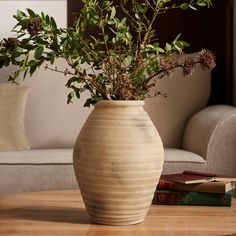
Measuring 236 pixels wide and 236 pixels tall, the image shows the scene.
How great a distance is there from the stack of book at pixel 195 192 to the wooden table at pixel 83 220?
3 centimetres

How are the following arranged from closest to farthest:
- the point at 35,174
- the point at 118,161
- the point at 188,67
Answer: the point at 118,161
the point at 188,67
the point at 35,174

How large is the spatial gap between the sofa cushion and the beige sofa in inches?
3.8

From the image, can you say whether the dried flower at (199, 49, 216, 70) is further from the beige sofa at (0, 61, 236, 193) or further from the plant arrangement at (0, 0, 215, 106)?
the beige sofa at (0, 61, 236, 193)

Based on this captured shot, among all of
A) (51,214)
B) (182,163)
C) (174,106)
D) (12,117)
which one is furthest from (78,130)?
(51,214)

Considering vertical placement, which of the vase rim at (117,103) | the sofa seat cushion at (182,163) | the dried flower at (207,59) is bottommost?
the sofa seat cushion at (182,163)

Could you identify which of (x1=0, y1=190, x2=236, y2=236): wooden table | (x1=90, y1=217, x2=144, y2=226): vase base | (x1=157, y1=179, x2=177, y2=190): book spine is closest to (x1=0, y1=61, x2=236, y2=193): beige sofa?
(x1=0, y1=190, x2=236, y2=236): wooden table

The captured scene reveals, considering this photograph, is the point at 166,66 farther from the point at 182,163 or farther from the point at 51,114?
the point at 51,114

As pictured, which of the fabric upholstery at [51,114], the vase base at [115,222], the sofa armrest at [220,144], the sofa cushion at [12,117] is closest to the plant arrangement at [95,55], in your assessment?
the vase base at [115,222]

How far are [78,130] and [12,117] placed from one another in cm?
36

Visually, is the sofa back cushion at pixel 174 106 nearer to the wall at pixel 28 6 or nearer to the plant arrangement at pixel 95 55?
the wall at pixel 28 6

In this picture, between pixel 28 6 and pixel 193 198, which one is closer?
pixel 193 198

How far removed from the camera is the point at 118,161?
1180 millimetres

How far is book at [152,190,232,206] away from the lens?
4.84 feet

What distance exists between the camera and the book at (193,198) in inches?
58.1
